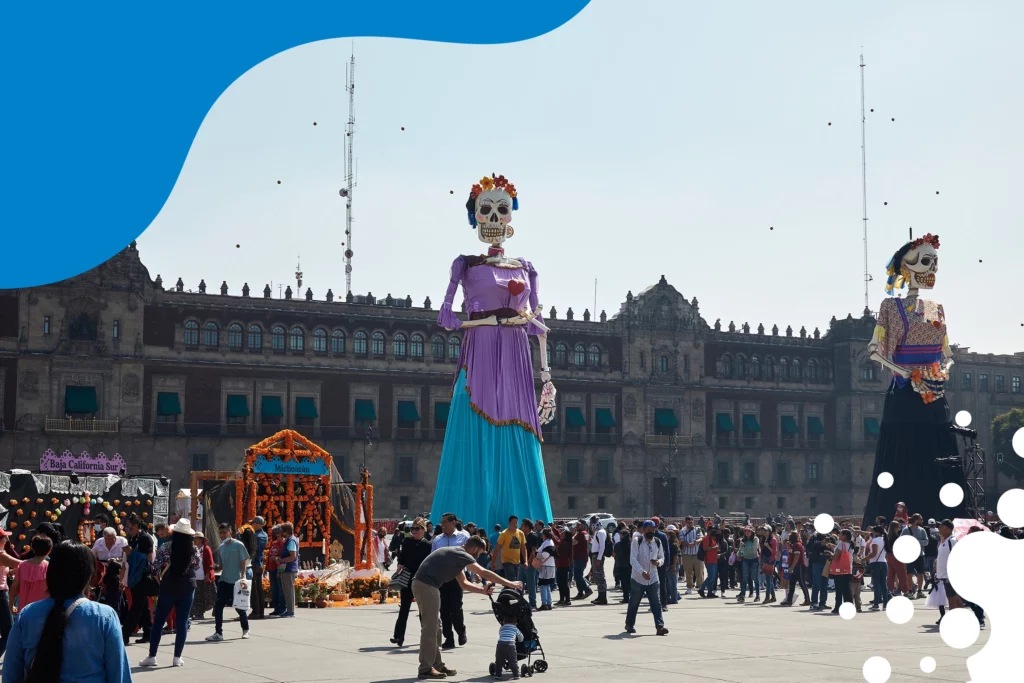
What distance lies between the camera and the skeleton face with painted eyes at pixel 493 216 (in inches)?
843

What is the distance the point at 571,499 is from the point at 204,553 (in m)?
47.6

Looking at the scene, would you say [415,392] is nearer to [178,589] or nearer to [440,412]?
[440,412]

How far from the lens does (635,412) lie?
64.5 m

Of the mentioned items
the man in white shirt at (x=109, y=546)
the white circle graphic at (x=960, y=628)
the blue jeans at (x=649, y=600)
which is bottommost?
the white circle graphic at (x=960, y=628)

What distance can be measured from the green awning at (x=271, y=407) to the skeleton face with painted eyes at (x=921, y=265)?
34.9 m

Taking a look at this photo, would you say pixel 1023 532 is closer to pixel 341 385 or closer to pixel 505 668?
pixel 505 668

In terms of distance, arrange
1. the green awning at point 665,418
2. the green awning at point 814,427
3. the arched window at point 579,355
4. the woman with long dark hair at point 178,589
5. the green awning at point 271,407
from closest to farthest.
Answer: the woman with long dark hair at point 178,589 → the green awning at point 271,407 → the arched window at point 579,355 → the green awning at point 665,418 → the green awning at point 814,427

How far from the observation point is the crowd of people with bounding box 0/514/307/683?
217 inches

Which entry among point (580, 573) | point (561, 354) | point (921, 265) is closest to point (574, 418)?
point (561, 354)

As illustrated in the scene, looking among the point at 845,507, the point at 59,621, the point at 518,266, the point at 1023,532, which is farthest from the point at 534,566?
the point at 845,507

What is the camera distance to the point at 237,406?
55.1 metres

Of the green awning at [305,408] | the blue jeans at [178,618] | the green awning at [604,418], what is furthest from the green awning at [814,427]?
the blue jeans at [178,618]

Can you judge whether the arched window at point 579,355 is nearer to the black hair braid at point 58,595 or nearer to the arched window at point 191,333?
the arched window at point 191,333

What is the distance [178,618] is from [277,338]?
1752 inches
